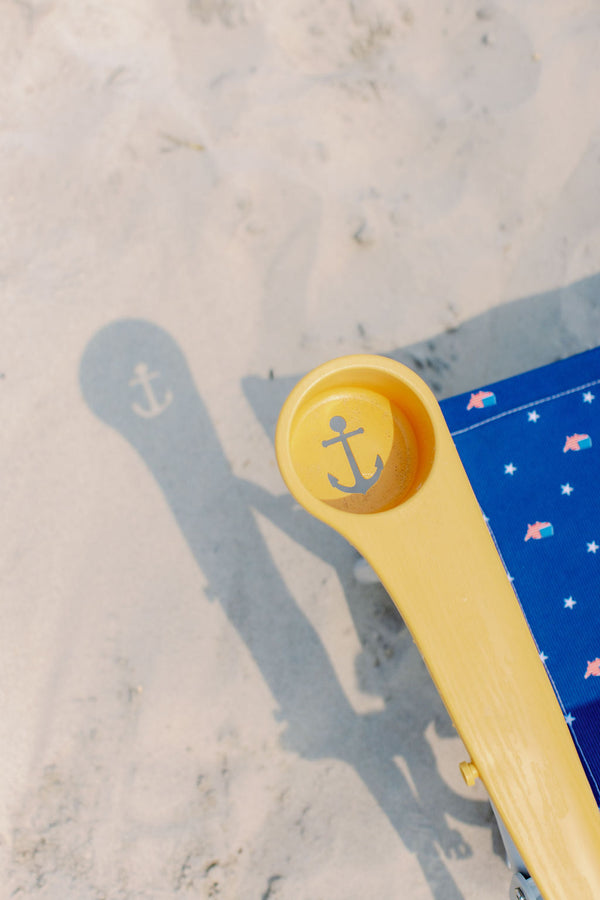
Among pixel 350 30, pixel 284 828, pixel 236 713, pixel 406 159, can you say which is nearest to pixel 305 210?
pixel 406 159

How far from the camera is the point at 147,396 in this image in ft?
4.04

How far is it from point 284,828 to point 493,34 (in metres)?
1.63

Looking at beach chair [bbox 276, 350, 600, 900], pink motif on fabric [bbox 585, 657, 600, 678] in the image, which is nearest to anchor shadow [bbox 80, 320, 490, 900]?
beach chair [bbox 276, 350, 600, 900]

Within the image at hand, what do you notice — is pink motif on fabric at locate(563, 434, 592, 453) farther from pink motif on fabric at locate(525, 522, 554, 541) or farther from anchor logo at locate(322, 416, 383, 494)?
anchor logo at locate(322, 416, 383, 494)

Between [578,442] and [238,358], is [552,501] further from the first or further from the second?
[238,358]

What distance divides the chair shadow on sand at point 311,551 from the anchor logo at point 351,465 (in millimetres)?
365

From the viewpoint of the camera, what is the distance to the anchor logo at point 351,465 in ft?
2.81

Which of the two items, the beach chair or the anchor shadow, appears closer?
the beach chair

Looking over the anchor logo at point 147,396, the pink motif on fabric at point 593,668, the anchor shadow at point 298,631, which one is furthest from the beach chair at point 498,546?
the anchor logo at point 147,396

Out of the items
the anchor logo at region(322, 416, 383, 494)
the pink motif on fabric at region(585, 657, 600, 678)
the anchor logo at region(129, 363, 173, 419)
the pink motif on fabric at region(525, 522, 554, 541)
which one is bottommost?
the pink motif on fabric at region(585, 657, 600, 678)

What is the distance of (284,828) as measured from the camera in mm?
1153

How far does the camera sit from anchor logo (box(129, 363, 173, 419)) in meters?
1.23

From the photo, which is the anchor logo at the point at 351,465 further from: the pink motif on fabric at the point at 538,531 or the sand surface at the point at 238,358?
the sand surface at the point at 238,358

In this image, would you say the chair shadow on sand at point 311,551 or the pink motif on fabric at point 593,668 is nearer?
the pink motif on fabric at point 593,668
